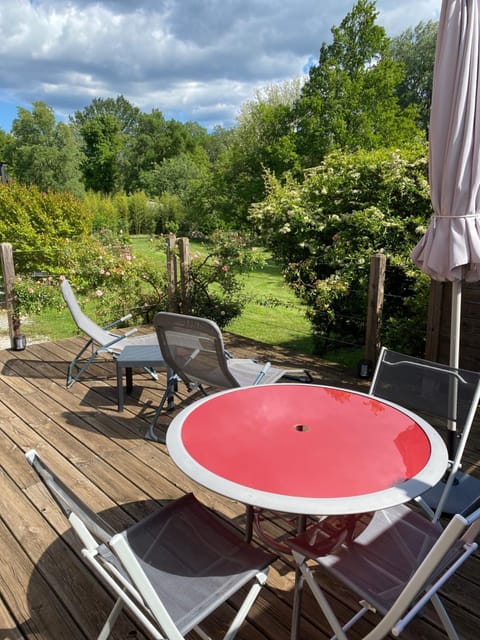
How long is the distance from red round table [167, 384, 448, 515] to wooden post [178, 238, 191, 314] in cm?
389

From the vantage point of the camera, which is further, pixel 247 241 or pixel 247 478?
pixel 247 241

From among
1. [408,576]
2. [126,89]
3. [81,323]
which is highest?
[126,89]

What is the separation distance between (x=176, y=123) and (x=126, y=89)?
29.4 feet

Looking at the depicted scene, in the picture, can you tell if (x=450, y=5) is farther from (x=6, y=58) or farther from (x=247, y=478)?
(x=6, y=58)

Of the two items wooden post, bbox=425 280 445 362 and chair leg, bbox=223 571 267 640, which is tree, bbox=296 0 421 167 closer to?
wooden post, bbox=425 280 445 362

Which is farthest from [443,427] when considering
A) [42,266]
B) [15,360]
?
[42,266]

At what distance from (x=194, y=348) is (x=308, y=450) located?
142 centimetres

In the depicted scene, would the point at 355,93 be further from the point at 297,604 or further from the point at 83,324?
the point at 297,604

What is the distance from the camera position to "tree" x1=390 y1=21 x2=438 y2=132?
26.4 meters

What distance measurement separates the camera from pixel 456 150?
8.03 ft

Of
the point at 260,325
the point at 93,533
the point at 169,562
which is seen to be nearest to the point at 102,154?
the point at 260,325

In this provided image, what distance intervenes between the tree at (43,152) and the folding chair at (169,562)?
28.5m

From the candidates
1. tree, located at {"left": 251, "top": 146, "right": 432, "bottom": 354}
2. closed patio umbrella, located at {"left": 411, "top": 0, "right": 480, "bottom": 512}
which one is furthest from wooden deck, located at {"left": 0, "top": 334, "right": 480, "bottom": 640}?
closed patio umbrella, located at {"left": 411, "top": 0, "right": 480, "bottom": 512}

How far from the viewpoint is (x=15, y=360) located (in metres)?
5.15
